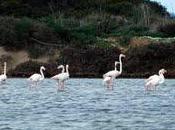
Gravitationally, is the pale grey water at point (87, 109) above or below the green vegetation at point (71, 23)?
below

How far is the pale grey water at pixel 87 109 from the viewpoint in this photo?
2400cm

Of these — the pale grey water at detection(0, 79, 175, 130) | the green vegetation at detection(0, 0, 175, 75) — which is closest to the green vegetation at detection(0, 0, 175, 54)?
the green vegetation at detection(0, 0, 175, 75)

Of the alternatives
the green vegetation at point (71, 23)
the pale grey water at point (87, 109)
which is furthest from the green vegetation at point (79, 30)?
the pale grey water at point (87, 109)

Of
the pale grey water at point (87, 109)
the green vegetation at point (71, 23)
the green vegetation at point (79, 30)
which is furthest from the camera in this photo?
the green vegetation at point (71, 23)

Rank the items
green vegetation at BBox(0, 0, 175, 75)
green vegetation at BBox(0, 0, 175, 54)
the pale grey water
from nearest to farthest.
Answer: the pale grey water < green vegetation at BBox(0, 0, 175, 75) < green vegetation at BBox(0, 0, 175, 54)

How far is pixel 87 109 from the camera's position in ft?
95.3

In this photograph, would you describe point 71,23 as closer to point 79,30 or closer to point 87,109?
point 79,30

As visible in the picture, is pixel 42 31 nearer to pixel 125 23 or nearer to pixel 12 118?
pixel 125 23

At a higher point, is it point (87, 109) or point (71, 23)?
point (71, 23)

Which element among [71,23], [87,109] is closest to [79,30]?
[71,23]

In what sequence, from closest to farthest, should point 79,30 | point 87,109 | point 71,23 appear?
point 87,109
point 79,30
point 71,23

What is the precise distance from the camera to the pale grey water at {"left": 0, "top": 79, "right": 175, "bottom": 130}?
2400 centimetres

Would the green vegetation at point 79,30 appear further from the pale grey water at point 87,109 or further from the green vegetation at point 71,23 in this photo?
the pale grey water at point 87,109

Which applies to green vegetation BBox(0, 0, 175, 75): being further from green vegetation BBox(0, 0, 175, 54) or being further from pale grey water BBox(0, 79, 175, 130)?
pale grey water BBox(0, 79, 175, 130)
